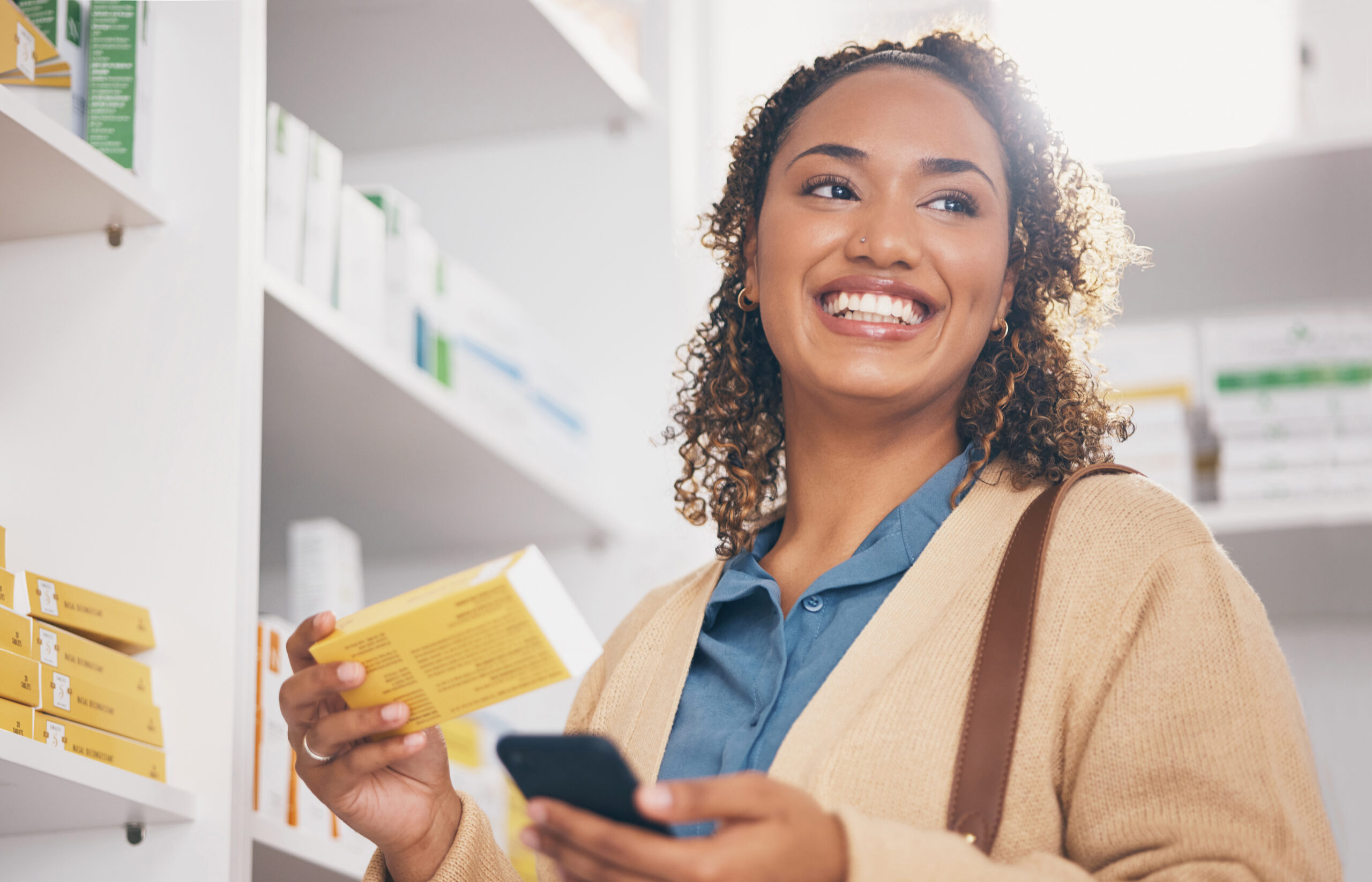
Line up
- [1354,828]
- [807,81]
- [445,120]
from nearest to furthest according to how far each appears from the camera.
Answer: [807,81] < [1354,828] < [445,120]

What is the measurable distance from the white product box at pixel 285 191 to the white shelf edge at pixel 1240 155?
1.13m

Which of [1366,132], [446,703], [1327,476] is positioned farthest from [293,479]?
[1366,132]

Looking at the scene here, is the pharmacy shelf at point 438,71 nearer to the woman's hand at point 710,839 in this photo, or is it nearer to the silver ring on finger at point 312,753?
the silver ring on finger at point 312,753

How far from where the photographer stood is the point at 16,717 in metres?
1.08

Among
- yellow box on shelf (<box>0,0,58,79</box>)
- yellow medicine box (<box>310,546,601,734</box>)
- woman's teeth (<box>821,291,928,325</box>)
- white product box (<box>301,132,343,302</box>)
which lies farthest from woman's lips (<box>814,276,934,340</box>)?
yellow box on shelf (<box>0,0,58,79</box>)

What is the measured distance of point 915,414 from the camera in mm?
1321

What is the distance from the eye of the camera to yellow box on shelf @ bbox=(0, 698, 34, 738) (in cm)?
106

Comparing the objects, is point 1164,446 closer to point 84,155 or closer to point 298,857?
point 298,857

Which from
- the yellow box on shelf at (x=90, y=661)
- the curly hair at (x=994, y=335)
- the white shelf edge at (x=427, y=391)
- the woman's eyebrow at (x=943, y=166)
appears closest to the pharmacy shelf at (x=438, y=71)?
the white shelf edge at (x=427, y=391)

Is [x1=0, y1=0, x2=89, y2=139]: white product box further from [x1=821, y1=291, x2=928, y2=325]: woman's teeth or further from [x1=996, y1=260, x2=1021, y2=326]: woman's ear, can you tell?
[x1=996, y1=260, x2=1021, y2=326]: woman's ear

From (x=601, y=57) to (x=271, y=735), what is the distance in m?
1.26

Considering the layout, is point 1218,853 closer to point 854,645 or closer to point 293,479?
point 854,645

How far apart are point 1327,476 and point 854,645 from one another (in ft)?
4.11

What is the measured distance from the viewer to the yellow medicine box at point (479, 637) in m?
0.87
